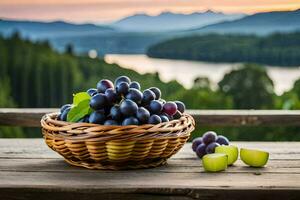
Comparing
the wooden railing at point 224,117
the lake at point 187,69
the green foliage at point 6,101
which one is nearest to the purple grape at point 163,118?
the wooden railing at point 224,117

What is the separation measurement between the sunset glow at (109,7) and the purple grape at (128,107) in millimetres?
2699

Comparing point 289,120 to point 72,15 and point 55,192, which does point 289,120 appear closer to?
point 55,192

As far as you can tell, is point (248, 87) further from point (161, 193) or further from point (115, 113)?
point (161, 193)

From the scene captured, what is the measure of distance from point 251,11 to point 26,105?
5.99ft

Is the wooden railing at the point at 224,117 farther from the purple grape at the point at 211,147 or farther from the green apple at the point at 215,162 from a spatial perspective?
the green apple at the point at 215,162

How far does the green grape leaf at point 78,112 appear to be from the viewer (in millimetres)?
1690

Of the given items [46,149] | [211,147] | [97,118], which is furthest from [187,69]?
[97,118]

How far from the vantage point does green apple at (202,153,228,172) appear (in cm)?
168

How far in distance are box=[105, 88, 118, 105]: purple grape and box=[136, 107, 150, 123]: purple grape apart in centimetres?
8

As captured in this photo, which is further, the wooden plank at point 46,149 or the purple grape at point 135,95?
the wooden plank at point 46,149

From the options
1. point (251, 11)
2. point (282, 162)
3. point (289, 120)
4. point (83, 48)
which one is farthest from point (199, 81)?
point (282, 162)

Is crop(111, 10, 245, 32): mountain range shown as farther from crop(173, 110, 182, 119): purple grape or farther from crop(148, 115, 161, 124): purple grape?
crop(148, 115, 161, 124): purple grape

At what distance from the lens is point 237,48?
4871mm

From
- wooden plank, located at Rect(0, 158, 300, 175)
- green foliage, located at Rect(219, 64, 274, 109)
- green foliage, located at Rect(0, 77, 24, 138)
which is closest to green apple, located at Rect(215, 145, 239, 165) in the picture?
wooden plank, located at Rect(0, 158, 300, 175)
